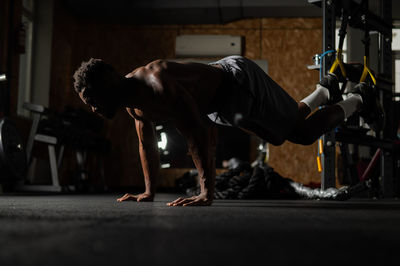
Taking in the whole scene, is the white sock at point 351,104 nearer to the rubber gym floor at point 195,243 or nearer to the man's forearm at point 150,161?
the man's forearm at point 150,161

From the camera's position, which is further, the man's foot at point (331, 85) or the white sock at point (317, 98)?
the man's foot at point (331, 85)

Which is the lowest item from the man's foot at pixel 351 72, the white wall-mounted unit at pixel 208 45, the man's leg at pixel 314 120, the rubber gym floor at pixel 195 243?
the rubber gym floor at pixel 195 243

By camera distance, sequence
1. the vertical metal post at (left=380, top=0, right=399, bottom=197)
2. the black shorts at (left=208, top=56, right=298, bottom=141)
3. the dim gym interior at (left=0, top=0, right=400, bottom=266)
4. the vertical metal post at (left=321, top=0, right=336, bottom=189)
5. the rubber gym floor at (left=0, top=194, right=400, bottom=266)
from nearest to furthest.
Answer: the rubber gym floor at (left=0, top=194, right=400, bottom=266), the dim gym interior at (left=0, top=0, right=400, bottom=266), the black shorts at (left=208, top=56, right=298, bottom=141), the vertical metal post at (left=321, top=0, right=336, bottom=189), the vertical metal post at (left=380, top=0, right=399, bottom=197)

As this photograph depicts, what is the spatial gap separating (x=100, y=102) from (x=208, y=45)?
5.09 meters

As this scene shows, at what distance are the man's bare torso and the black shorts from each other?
6cm

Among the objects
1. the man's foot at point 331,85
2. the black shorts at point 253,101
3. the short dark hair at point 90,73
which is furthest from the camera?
the man's foot at point 331,85

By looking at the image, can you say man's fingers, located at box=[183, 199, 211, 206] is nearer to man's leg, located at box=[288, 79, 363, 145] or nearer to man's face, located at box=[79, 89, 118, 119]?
man's face, located at box=[79, 89, 118, 119]

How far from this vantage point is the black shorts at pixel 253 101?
1993 millimetres

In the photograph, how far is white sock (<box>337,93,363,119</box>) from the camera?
7.68 feet

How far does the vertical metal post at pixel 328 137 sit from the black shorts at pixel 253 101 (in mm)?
718

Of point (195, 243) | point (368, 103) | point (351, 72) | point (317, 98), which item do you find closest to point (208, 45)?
point (351, 72)

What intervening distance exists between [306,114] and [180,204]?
85 centimetres

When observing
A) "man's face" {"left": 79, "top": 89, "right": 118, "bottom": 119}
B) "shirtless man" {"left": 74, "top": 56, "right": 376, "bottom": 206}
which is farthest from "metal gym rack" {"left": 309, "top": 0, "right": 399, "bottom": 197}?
"man's face" {"left": 79, "top": 89, "right": 118, "bottom": 119}

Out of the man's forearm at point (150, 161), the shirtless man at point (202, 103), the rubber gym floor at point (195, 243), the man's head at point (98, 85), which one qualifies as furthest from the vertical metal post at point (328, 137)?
the rubber gym floor at point (195, 243)
